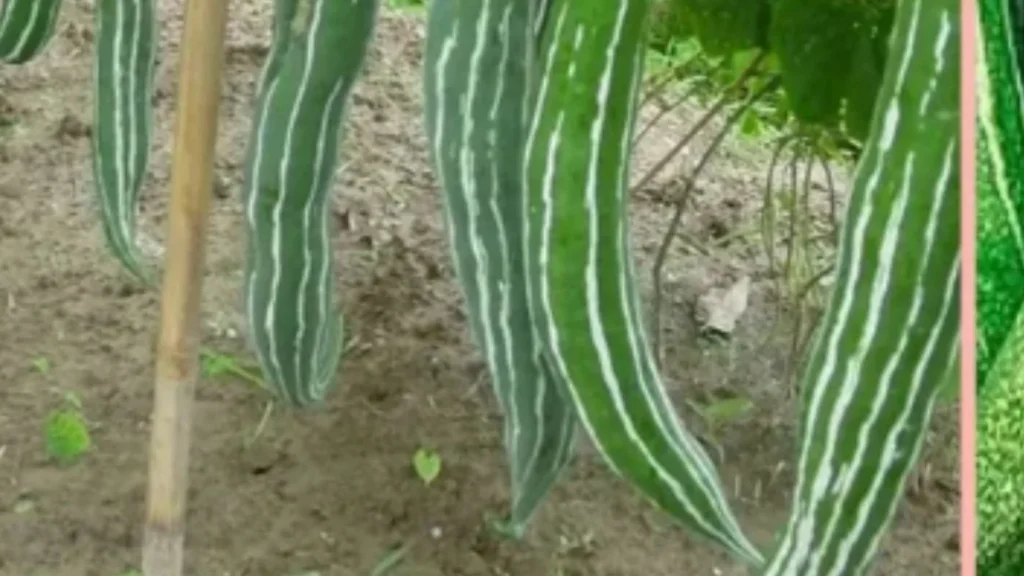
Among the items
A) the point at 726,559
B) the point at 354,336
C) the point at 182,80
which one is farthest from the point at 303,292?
the point at 354,336

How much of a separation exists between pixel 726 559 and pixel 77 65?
109 cm

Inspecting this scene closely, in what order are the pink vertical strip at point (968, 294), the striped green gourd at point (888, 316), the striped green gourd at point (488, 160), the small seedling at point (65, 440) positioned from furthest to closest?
Answer: 1. the small seedling at point (65, 440)
2. the striped green gourd at point (488, 160)
3. the striped green gourd at point (888, 316)
4. the pink vertical strip at point (968, 294)

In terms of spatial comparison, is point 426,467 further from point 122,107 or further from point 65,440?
point 122,107

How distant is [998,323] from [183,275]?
71cm

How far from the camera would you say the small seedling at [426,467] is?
1.74m

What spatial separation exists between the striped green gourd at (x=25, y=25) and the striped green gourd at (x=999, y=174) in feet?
2.52

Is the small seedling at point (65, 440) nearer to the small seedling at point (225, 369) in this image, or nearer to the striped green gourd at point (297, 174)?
the small seedling at point (225, 369)

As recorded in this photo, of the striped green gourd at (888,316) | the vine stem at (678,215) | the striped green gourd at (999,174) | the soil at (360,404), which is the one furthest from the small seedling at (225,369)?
the striped green gourd at (999,174)

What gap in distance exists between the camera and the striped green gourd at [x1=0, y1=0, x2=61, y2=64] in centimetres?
129

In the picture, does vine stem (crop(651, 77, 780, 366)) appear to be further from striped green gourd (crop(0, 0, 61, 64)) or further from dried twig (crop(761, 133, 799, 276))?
striped green gourd (crop(0, 0, 61, 64))

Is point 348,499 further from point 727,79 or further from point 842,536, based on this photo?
point 842,536

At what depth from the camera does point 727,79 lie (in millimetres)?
1844

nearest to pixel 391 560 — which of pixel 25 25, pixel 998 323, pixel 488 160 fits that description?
pixel 25 25

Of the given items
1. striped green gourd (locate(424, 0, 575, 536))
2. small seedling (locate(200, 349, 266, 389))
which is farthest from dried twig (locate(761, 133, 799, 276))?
striped green gourd (locate(424, 0, 575, 536))
